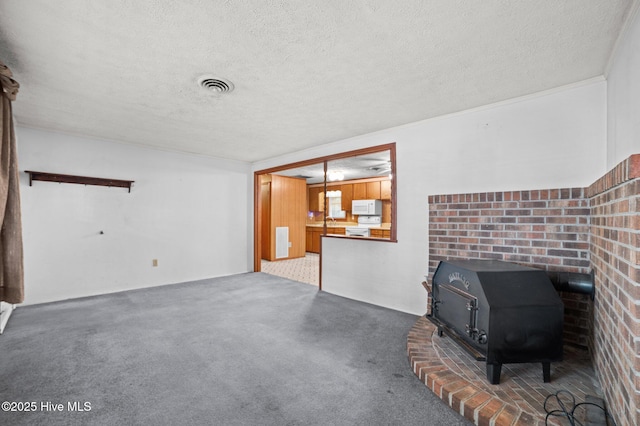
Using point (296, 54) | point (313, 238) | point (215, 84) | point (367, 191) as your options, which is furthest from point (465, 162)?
point (313, 238)

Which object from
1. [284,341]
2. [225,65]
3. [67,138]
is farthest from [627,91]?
[67,138]

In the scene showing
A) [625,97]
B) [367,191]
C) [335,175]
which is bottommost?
[367,191]

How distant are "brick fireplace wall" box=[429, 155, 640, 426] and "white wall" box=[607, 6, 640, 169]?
26 cm

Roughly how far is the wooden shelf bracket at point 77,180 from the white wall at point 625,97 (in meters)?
5.33

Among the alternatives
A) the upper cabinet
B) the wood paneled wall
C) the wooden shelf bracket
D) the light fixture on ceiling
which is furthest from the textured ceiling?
the upper cabinet

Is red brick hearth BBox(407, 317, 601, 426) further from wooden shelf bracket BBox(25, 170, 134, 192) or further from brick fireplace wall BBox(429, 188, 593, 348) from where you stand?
wooden shelf bracket BBox(25, 170, 134, 192)

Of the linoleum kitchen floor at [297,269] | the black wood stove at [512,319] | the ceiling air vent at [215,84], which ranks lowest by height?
the linoleum kitchen floor at [297,269]

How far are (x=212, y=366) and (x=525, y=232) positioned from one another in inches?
109

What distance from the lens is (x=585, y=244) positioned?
2.14 m

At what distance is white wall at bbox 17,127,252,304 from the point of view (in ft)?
11.7

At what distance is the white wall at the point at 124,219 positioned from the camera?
3570 mm

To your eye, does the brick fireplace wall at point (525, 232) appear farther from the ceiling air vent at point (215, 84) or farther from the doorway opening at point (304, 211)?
the doorway opening at point (304, 211)

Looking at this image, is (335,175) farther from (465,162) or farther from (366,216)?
(465,162)

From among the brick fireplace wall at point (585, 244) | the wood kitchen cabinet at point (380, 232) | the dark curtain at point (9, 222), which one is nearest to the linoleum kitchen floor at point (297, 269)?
the wood kitchen cabinet at point (380, 232)
